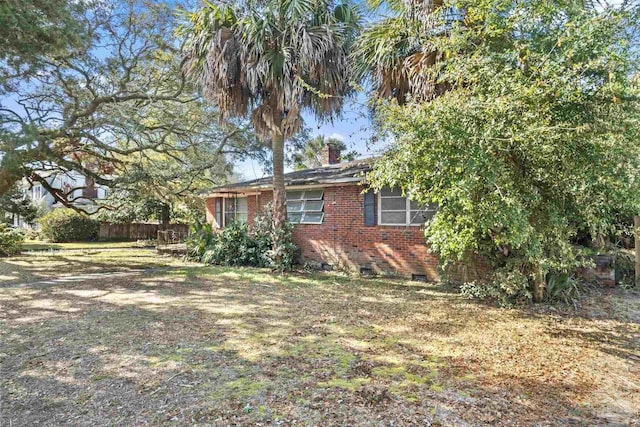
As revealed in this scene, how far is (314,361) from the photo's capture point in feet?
15.0

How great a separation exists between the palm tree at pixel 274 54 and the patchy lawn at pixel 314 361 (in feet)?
17.5

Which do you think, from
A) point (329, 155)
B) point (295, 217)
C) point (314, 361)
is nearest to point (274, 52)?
point (295, 217)

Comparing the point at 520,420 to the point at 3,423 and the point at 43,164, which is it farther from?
the point at 43,164

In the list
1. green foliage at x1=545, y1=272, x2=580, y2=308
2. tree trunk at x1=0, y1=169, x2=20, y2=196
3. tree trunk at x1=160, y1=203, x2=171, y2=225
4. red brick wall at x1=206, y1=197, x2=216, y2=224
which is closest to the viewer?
green foliage at x1=545, y1=272, x2=580, y2=308

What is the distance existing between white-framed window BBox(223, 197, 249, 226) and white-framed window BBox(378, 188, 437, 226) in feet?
21.4

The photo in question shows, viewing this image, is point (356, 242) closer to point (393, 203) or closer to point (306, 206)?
point (393, 203)

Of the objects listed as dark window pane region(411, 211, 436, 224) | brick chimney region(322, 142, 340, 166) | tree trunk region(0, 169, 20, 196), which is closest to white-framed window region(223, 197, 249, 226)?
brick chimney region(322, 142, 340, 166)

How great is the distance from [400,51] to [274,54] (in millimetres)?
3403

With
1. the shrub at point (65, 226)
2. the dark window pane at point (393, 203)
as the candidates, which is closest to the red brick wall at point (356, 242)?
the dark window pane at point (393, 203)

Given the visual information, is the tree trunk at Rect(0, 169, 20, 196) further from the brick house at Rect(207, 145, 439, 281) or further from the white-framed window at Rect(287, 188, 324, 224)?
the white-framed window at Rect(287, 188, 324, 224)

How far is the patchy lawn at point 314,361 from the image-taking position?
3.39m

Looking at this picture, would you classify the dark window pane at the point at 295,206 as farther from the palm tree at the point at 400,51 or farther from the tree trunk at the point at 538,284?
the tree trunk at the point at 538,284

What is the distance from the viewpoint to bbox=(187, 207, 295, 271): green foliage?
11.6 m

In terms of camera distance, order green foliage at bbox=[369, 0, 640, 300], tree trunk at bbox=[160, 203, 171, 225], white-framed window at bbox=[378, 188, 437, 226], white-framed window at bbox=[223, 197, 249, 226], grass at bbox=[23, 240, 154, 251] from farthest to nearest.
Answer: tree trunk at bbox=[160, 203, 171, 225]
grass at bbox=[23, 240, 154, 251]
white-framed window at bbox=[223, 197, 249, 226]
white-framed window at bbox=[378, 188, 437, 226]
green foliage at bbox=[369, 0, 640, 300]
